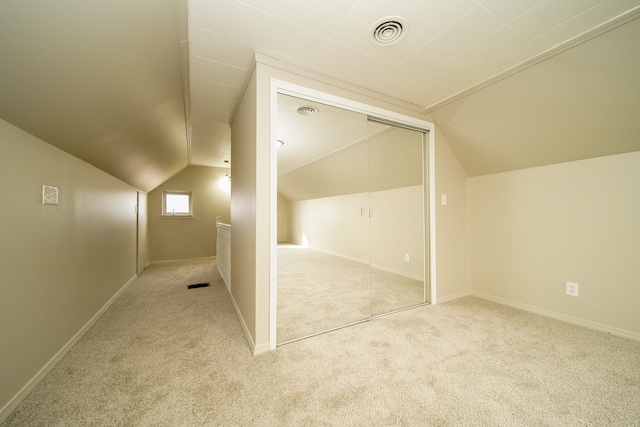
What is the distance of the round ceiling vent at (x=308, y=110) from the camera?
2.45 meters

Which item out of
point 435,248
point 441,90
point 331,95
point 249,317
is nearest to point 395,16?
point 331,95

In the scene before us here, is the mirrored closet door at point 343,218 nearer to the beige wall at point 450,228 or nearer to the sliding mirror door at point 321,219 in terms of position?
the sliding mirror door at point 321,219

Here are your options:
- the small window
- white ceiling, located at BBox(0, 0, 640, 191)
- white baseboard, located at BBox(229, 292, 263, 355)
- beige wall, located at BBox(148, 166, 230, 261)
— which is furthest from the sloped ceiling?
the small window

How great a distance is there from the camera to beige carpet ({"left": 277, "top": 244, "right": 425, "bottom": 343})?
88.5 inches

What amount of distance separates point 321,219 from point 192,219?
11.2 feet

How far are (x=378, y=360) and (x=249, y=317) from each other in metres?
1.10

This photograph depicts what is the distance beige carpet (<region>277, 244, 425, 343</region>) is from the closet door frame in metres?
0.32

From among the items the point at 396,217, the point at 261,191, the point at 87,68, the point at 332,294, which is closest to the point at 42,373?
the point at 261,191

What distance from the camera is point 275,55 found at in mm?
1817

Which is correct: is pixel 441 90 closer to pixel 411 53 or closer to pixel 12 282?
pixel 411 53

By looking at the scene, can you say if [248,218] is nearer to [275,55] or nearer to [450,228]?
[275,55]

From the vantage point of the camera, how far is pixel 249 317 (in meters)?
1.95

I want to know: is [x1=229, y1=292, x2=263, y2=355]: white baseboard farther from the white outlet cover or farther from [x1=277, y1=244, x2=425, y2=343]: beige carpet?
the white outlet cover

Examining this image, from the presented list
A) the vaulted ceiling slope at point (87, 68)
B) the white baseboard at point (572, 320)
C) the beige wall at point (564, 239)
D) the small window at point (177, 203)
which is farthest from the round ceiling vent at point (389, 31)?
the small window at point (177, 203)
